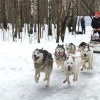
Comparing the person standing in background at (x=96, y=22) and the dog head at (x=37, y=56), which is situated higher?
the person standing in background at (x=96, y=22)

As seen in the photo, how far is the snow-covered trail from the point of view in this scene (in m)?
6.55

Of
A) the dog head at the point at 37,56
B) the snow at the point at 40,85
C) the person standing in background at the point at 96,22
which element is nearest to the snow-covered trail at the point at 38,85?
the snow at the point at 40,85

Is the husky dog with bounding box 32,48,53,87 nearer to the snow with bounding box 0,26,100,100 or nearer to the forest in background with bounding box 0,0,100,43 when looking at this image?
the snow with bounding box 0,26,100,100

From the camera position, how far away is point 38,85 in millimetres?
7496

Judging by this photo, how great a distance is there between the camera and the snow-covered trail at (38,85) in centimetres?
655

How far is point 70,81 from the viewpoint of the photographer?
7.96 m

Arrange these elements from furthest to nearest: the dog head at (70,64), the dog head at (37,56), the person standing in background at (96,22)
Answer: the person standing in background at (96,22), the dog head at (70,64), the dog head at (37,56)

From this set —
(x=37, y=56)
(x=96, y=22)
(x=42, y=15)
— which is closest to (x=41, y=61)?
(x=37, y=56)

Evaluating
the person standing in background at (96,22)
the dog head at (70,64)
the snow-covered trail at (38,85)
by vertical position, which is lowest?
the snow-covered trail at (38,85)

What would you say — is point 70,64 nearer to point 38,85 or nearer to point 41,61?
point 41,61

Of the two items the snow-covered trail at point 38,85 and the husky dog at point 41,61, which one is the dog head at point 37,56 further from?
the snow-covered trail at point 38,85

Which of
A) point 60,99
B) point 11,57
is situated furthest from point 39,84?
point 11,57

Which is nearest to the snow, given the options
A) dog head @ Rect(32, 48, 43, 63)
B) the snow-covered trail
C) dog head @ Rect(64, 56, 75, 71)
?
the snow-covered trail

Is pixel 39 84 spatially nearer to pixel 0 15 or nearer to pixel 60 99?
pixel 60 99
